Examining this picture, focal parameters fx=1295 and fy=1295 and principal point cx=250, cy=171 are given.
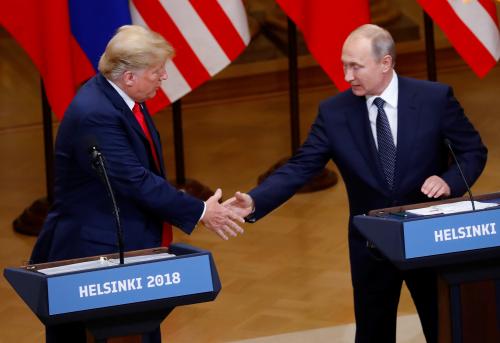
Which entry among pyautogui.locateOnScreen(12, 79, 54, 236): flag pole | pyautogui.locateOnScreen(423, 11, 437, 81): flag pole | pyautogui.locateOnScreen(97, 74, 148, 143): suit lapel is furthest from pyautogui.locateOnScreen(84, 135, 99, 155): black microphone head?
pyautogui.locateOnScreen(423, 11, 437, 81): flag pole

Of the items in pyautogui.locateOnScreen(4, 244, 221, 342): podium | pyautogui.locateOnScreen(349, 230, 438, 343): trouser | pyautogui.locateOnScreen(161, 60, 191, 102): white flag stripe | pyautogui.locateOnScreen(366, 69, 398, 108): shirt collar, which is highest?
pyautogui.locateOnScreen(161, 60, 191, 102): white flag stripe

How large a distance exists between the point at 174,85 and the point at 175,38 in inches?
9.9

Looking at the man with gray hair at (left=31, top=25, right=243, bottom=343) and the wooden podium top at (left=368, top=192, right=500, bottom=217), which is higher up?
the man with gray hair at (left=31, top=25, right=243, bottom=343)

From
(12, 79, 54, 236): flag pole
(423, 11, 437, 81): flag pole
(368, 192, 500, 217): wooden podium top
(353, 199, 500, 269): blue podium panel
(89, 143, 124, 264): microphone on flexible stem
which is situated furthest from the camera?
(423, 11, 437, 81): flag pole

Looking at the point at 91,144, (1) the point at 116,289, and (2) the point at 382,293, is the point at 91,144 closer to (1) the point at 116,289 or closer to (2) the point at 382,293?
(1) the point at 116,289

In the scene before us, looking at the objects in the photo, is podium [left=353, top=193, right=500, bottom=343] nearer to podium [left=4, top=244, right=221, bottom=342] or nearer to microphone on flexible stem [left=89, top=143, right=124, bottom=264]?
podium [left=4, top=244, right=221, bottom=342]

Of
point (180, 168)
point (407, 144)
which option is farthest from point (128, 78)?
point (180, 168)

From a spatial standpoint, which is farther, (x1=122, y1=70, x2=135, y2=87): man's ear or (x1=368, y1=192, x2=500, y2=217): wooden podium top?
(x1=122, y1=70, x2=135, y2=87): man's ear

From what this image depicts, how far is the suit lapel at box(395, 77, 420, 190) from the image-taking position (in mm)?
4469

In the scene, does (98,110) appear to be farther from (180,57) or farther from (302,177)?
(180,57)

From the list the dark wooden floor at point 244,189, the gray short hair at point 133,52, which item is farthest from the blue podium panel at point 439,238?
the dark wooden floor at point 244,189

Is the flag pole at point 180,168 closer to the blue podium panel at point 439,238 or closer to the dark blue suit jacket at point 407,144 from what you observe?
the dark blue suit jacket at point 407,144

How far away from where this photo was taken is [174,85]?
691 centimetres

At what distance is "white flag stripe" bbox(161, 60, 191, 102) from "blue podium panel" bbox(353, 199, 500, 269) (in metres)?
3.07
